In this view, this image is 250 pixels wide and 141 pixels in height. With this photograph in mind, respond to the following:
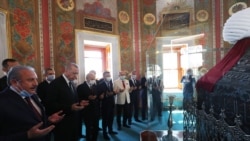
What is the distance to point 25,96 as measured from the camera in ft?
4.89

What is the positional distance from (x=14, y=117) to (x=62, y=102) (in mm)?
1118

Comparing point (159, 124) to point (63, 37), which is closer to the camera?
point (159, 124)

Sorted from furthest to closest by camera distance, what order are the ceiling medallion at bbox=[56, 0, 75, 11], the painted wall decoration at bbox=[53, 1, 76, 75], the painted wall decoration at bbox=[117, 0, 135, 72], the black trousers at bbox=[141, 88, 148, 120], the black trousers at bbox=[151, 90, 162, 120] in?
the painted wall decoration at bbox=[117, 0, 135, 72], the black trousers at bbox=[141, 88, 148, 120], the ceiling medallion at bbox=[56, 0, 75, 11], the painted wall decoration at bbox=[53, 1, 76, 75], the black trousers at bbox=[151, 90, 162, 120]

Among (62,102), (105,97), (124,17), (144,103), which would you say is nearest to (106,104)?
(105,97)

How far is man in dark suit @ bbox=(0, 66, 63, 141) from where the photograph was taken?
1.31m

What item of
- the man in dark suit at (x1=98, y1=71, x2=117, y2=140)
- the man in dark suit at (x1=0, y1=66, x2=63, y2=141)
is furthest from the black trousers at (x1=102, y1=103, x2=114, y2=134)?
the man in dark suit at (x1=0, y1=66, x2=63, y2=141)

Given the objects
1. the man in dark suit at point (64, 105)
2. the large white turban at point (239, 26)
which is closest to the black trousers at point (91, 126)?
the man in dark suit at point (64, 105)

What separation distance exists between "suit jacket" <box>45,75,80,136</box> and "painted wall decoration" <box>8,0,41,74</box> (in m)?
2.48

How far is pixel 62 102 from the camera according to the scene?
2469 millimetres

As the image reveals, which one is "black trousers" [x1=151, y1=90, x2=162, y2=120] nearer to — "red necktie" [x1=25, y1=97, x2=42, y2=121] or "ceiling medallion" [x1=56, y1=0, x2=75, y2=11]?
"red necktie" [x1=25, y1=97, x2=42, y2=121]

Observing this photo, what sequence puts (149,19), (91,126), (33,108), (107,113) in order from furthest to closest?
(149,19)
(107,113)
(91,126)
(33,108)

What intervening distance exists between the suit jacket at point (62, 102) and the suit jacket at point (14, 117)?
3.26 ft

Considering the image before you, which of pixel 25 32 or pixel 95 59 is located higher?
pixel 25 32

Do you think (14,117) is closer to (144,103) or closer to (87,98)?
(87,98)
